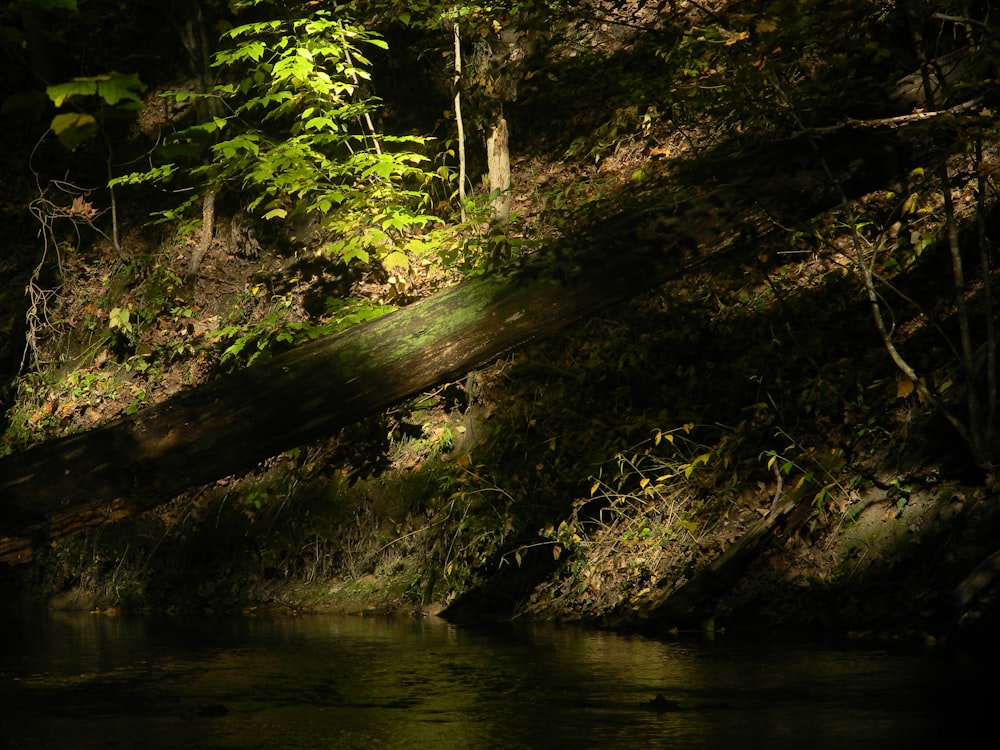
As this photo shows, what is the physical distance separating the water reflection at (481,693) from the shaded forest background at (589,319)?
1021 millimetres

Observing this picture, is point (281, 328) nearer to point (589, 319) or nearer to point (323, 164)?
point (323, 164)

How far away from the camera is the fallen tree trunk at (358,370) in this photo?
5070 mm

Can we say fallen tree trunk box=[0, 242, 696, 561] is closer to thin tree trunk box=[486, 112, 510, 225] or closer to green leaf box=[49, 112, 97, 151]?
green leaf box=[49, 112, 97, 151]

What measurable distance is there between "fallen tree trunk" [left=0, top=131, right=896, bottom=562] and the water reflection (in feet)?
3.17

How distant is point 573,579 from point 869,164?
3459mm

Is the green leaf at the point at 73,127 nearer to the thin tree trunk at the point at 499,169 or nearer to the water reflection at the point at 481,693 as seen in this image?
the water reflection at the point at 481,693

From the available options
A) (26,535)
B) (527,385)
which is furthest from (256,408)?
(527,385)

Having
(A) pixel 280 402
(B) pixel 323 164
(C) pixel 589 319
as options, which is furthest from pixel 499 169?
(A) pixel 280 402

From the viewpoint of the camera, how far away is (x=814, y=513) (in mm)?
Answer: 6902

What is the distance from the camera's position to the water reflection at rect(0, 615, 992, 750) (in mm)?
3957

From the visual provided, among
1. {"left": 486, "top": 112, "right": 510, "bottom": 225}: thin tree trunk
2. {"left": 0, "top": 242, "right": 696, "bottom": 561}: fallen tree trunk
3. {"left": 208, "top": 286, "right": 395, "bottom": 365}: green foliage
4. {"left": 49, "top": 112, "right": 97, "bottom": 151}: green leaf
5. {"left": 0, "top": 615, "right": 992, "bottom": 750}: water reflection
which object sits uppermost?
{"left": 486, "top": 112, "right": 510, "bottom": 225}: thin tree trunk

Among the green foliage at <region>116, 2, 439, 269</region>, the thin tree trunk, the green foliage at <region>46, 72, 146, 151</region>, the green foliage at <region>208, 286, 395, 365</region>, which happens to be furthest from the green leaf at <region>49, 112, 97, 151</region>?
the thin tree trunk

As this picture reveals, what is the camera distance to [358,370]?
549 cm

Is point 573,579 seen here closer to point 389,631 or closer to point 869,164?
point 389,631
